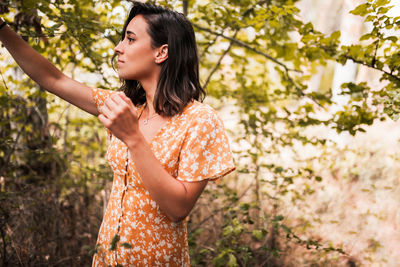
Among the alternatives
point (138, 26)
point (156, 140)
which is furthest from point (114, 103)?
point (138, 26)

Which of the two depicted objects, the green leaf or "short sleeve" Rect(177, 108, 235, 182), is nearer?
"short sleeve" Rect(177, 108, 235, 182)

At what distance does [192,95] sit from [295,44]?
1438mm

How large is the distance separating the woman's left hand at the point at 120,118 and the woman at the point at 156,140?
0.03 metres

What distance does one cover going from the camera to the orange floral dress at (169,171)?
4.14ft

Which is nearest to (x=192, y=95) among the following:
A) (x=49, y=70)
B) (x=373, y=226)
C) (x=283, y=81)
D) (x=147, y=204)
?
(x=147, y=204)

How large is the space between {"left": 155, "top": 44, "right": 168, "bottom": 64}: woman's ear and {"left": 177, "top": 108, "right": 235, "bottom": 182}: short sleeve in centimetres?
35

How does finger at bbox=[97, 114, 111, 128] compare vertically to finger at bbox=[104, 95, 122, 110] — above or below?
below

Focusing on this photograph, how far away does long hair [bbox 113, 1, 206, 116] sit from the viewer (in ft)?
4.74

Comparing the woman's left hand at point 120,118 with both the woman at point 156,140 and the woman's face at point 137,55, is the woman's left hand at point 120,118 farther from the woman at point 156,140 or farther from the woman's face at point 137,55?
the woman's face at point 137,55

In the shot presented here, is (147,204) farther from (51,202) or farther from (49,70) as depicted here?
(51,202)

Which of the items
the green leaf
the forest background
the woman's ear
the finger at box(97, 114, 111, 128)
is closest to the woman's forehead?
the woman's ear

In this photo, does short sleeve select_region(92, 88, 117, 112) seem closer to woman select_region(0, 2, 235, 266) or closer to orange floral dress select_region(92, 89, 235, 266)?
woman select_region(0, 2, 235, 266)

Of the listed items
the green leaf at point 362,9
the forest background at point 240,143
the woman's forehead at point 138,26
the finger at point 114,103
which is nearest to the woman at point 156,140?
the woman's forehead at point 138,26

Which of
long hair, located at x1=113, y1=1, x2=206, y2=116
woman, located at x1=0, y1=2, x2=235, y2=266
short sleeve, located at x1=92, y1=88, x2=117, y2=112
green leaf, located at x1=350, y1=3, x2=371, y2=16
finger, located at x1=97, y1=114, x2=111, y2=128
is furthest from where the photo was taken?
green leaf, located at x1=350, y1=3, x2=371, y2=16
